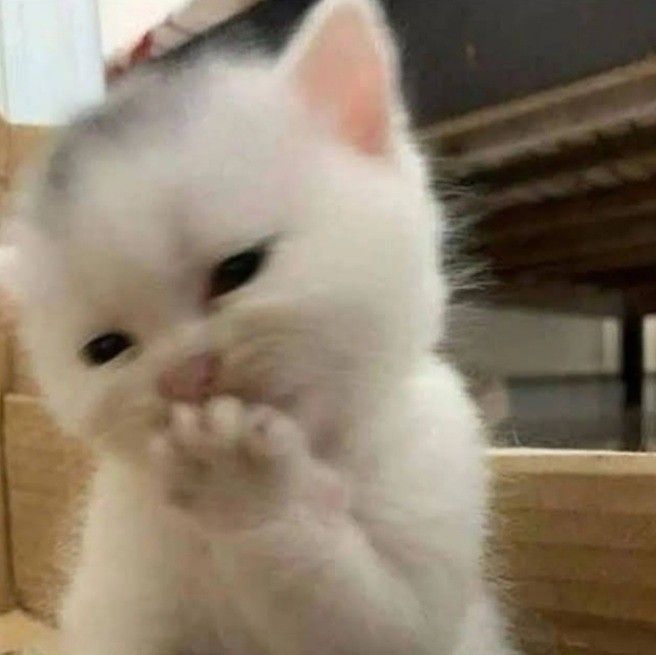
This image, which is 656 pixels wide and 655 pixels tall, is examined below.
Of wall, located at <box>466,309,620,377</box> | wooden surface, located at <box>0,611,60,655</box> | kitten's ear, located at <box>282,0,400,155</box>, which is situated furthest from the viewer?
wall, located at <box>466,309,620,377</box>

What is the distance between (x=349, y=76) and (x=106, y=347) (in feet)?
0.63

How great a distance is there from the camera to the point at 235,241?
1.79 feet

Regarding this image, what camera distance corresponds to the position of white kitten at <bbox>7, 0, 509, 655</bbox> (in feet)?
1.78

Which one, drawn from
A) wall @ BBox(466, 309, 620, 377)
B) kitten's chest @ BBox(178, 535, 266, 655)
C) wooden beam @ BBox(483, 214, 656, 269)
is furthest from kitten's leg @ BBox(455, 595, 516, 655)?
wall @ BBox(466, 309, 620, 377)

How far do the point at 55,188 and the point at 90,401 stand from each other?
10 centimetres

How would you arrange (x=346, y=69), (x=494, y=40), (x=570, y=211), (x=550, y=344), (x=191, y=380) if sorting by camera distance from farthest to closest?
1. (x=550, y=344)
2. (x=570, y=211)
3. (x=494, y=40)
4. (x=346, y=69)
5. (x=191, y=380)

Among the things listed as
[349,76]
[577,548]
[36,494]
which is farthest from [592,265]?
[349,76]

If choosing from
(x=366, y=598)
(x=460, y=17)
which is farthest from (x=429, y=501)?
(x=460, y=17)

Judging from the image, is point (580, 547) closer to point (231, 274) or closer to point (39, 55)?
point (231, 274)

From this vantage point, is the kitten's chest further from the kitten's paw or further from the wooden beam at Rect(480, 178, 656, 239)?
the wooden beam at Rect(480, 178, 656, 239)

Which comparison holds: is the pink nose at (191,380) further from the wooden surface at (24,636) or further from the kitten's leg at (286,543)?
the wooden surface at (24,636)

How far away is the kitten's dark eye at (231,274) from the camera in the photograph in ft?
1.79

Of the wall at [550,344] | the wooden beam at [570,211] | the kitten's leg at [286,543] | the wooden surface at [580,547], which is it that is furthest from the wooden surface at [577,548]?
the wall at [550,344]

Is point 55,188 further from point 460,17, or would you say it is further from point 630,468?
point 460,17
